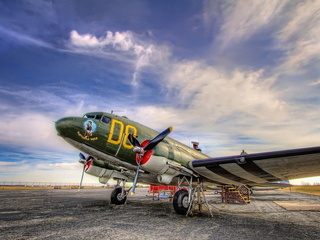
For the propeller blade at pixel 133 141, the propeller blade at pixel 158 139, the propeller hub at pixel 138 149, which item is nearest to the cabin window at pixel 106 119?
the propeller blade at pixel 133 141

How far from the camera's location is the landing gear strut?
13.6m

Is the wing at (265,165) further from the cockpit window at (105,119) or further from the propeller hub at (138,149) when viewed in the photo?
the cockpit window at (105,119)

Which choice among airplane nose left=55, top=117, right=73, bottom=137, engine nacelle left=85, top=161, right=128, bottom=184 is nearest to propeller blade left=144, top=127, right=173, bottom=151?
Answer: airplane nose left=55, top=117, right=73, bottom=137

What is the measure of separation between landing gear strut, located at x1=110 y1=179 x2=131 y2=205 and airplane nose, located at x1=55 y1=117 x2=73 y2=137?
22.5 ft

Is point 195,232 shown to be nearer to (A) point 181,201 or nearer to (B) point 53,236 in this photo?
(A) point 181,201

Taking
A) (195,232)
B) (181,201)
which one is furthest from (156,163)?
(195,232)

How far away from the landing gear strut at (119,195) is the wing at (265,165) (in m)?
6.73

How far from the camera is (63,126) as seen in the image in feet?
29.1

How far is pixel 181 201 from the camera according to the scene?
9211 millimetres

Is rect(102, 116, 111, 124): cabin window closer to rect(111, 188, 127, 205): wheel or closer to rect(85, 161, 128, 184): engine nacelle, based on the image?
rect(85, 161, 128, 184): engine nacelle

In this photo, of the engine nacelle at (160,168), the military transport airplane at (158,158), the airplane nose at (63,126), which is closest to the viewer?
the military transport airplane at (158,158)

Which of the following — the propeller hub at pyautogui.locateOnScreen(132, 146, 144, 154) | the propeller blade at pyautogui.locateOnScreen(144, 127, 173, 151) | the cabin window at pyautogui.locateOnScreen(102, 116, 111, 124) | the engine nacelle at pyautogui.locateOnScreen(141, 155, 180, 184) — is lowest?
the engine nacelle at pyautogui.locateOnScreen(141, 155, 180, 184)

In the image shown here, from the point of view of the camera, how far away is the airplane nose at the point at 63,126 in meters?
8.87

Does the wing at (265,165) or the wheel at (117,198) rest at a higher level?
the wing at (265,165)
